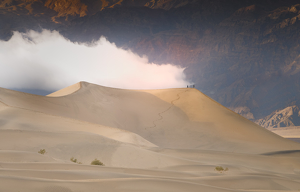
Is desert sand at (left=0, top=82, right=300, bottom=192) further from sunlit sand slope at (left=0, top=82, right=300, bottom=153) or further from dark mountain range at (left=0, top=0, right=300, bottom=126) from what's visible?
dark mountain range at (left=0, top=0, right=300, bottom=126)

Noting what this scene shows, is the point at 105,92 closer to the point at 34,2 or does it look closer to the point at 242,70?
the point at 34,2

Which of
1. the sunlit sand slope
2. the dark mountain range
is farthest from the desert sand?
the dark mountain range

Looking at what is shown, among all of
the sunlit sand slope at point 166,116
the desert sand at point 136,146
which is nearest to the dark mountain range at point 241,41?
the sunlit sand slope at point 166,116

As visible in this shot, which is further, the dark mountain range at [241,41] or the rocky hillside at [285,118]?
the dark mountain range at [241,41]

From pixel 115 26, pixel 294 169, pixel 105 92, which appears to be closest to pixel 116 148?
pixel 294 169

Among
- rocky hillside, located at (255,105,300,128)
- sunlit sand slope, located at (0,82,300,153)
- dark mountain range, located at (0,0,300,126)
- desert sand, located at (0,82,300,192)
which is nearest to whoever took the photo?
desert sand, located at (0,82,300,192)

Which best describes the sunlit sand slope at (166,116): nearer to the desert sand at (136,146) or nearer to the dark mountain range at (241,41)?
the desert sand at (136,146)

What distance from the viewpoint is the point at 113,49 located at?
192 metres

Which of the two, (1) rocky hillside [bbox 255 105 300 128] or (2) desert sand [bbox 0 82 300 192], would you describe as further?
(1) rocky hillside [bbox 255 105 300 128]

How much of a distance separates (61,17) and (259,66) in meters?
154

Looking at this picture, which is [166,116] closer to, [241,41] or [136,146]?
[136,146]

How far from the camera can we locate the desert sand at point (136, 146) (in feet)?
16.2

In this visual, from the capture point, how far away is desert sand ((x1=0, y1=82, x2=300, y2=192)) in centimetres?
494

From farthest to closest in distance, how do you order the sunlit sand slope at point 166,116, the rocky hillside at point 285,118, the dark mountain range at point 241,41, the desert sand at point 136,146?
1. the dark mountain range at point 241,41
2. the rocky hillside at point 285,118
3. the sunlit sand slope at point 166,116
4. the desert sand at point 136,146
